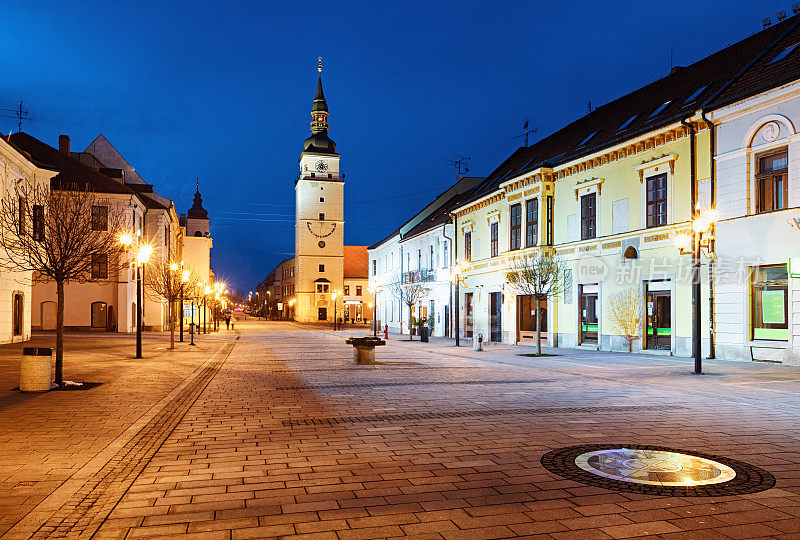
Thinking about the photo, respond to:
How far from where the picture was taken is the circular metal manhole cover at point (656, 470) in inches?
228

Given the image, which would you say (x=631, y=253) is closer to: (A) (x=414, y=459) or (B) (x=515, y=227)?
(B) (x=515, y=227)

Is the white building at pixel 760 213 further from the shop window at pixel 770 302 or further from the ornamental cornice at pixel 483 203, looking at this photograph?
the ornamental cornice at pixel 483 203

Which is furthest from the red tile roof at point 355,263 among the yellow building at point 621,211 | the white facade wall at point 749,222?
the white facade wall at point 749,222

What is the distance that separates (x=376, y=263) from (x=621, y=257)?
42.1 meters

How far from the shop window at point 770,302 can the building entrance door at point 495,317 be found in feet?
51.2

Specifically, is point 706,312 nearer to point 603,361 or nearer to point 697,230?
point 603,361

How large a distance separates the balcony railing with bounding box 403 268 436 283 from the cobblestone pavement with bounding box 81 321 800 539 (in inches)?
1164

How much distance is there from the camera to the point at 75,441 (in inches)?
311

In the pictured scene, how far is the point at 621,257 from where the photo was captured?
24.9 m

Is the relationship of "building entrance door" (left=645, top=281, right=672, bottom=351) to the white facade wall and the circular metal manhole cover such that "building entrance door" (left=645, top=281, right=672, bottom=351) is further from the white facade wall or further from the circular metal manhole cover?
the circular metal manhole cover

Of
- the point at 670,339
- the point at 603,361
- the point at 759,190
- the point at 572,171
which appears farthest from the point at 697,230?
the point at 572,171

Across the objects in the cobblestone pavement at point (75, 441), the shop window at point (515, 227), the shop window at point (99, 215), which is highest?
the shop window at point (515, 227)

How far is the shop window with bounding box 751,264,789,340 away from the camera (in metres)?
18.5

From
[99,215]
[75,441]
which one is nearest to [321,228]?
[99,215]
